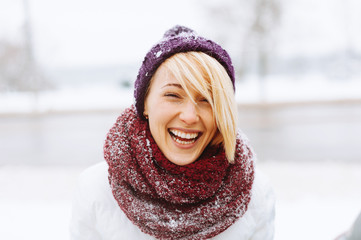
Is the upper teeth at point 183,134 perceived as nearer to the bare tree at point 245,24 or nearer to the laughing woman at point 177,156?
the laughing woman at point 177,156

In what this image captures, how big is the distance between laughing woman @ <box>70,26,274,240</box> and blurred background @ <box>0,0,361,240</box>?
0.82ft

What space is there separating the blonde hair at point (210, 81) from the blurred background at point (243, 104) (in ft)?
0.75

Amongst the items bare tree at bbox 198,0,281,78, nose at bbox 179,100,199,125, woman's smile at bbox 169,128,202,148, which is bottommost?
woman's smile at bbox 169,128,202,148

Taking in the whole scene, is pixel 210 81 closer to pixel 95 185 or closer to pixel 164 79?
pixel 164 79

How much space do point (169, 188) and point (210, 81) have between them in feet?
1.31

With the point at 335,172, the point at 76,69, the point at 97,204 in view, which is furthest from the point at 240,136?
the point at 76,69

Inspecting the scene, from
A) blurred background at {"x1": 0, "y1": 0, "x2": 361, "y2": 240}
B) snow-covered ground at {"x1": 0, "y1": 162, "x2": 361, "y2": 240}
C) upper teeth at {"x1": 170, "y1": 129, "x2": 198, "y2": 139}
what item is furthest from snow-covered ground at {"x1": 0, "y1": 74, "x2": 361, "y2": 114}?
upper teeth at {"x1": 170, "y1": 129, "x2": 198, "y2": 139}

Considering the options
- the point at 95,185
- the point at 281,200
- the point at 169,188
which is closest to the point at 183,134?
the point at 169,188

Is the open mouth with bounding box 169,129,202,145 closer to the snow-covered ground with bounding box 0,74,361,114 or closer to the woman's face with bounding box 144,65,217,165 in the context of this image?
the woman's face with bounding box 144,65,217,165

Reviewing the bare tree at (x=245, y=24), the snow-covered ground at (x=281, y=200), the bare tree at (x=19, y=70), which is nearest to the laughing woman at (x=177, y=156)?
the snow-covered ground at (x=281, y=200)

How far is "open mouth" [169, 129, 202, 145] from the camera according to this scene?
1142 millimetres

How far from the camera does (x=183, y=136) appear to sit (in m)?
1.15

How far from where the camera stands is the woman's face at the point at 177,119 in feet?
3.67

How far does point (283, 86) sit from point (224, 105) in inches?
522
